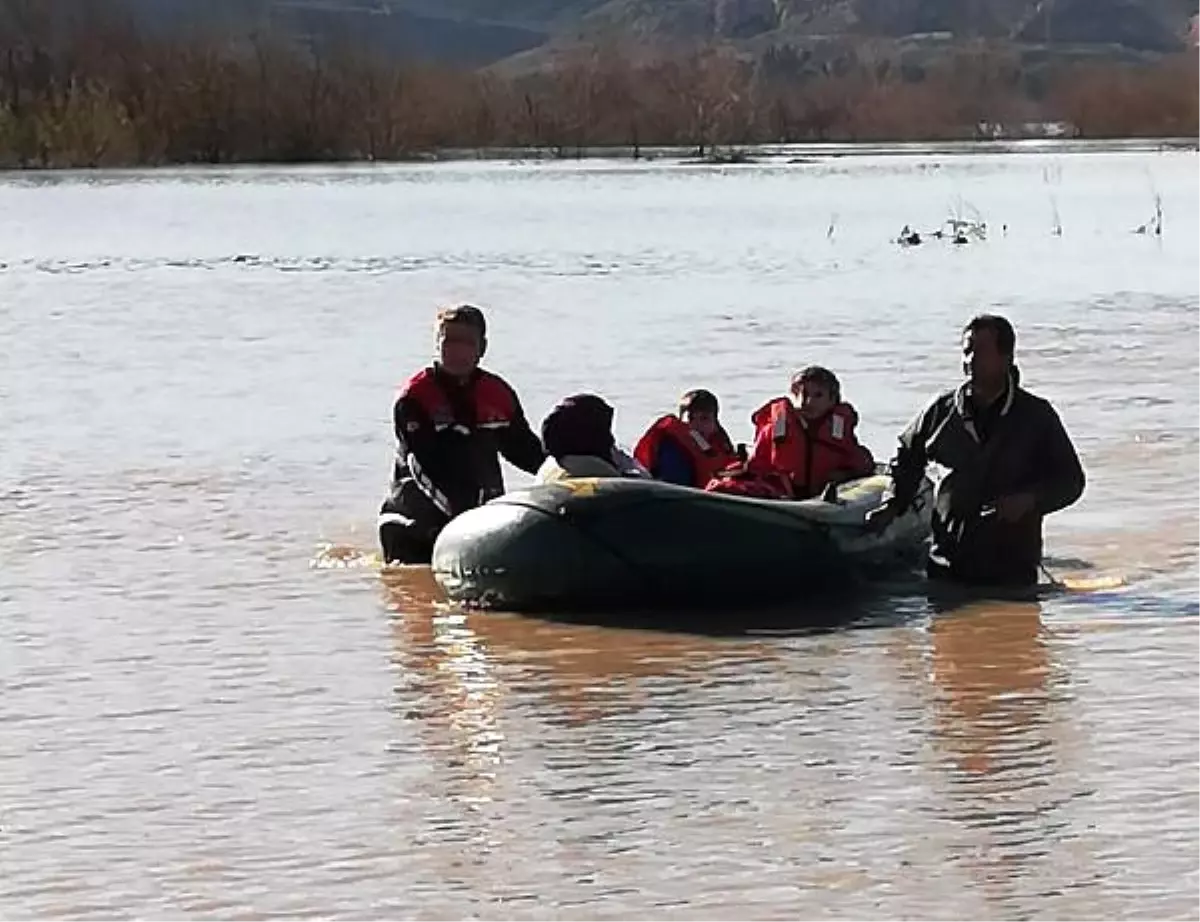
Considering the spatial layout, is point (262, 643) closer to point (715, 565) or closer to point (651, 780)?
point (715, 565)

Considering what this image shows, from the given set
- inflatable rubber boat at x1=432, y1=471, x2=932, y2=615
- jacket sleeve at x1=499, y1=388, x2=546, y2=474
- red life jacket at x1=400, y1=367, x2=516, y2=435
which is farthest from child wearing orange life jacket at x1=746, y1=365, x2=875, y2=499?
red life jacket at x1=400, y1=367, x2=516, y2=435

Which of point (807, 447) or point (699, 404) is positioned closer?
point (807, 447)

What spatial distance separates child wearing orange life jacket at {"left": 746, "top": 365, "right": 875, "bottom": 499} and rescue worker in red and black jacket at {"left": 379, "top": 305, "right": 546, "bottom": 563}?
889mm

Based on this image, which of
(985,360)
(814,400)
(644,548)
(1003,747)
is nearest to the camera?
(1003,747)

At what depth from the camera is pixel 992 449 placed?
10.4 m

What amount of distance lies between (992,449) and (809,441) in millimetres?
1009

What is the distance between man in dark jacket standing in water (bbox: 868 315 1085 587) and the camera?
1030cm

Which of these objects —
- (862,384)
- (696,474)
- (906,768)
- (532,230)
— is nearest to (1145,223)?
(532,230)

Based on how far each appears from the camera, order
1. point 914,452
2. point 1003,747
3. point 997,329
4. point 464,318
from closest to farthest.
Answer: point 1003,747
point 997,329
point 914,452
point 464,318

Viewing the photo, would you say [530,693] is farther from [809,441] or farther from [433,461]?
[809,441]

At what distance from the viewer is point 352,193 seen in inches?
2253

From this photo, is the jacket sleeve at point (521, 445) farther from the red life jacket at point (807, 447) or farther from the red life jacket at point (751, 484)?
the red life jacket at point (807, 447)

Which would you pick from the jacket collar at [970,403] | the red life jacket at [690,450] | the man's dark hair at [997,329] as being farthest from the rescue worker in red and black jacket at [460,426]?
the man's dark hair at [997,329]

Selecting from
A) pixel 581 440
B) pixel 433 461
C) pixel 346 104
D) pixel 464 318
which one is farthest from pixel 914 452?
pixel 346 104
